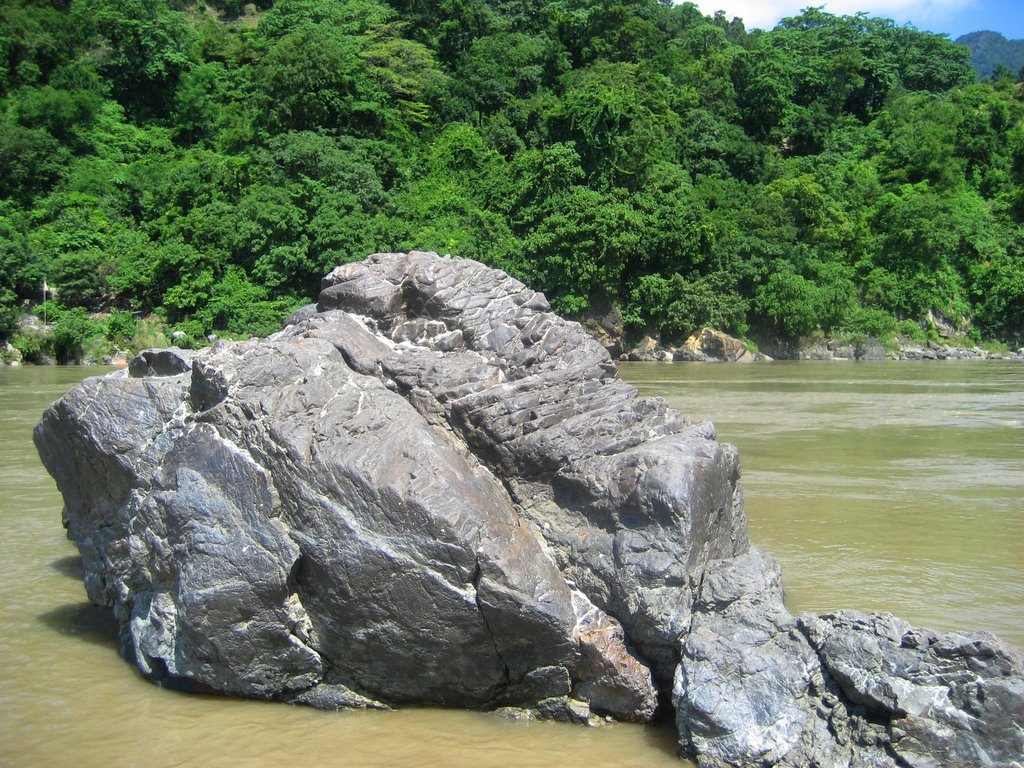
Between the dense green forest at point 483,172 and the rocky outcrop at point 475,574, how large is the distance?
73.3ft

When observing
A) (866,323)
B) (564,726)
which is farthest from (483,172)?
(564,726)

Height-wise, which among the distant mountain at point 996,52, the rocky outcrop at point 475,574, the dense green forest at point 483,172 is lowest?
the rocky outcrop at point 475,574

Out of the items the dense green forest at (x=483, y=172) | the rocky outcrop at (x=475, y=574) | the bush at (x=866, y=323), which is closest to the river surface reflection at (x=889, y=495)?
the rocky outcrop at (x=475, y=574)

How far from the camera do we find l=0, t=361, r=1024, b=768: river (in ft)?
12.1

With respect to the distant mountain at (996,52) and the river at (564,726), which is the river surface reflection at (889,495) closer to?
the river at (564,726)

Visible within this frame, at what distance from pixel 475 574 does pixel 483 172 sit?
103 ft

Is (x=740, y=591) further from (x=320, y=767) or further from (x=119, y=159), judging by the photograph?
(x=119, y=159)

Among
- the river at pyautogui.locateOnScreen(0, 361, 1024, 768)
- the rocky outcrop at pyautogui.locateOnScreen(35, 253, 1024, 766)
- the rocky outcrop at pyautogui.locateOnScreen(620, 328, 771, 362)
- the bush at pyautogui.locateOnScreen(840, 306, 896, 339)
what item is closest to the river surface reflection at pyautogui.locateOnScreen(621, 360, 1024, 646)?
the river at pyautogui.locateOnScreen(0, 361, 1024, 768)

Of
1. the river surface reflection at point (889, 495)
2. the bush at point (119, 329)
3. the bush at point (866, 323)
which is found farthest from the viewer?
the bush at point (866, 323)

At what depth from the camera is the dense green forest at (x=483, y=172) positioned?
27500 millimetres

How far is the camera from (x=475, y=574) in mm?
3947

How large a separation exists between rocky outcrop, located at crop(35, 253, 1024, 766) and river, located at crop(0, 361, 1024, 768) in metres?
0.20

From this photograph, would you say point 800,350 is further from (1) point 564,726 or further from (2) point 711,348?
(1) point 564,726

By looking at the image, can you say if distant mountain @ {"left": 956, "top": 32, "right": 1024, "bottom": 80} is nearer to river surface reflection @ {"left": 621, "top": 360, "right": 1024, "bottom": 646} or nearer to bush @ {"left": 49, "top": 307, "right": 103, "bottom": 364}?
bush @ {"left": 49, "top": 307, "right": 103, "bottom": 364}
